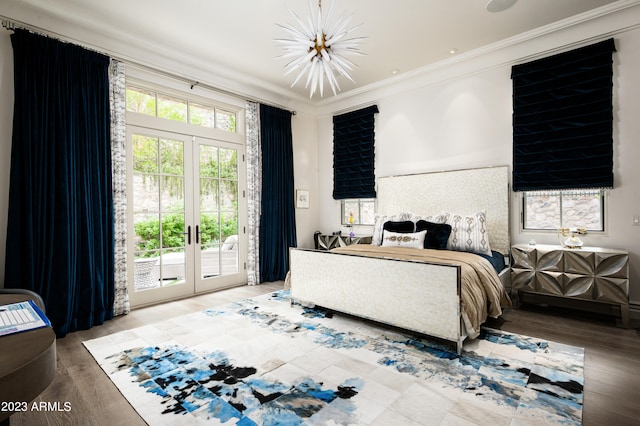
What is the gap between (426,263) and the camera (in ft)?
8.66

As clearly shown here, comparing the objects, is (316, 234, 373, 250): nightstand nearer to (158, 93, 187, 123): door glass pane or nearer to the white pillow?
the white pillow

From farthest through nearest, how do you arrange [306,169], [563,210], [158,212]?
[306,169] < [158,212] < [563,210]

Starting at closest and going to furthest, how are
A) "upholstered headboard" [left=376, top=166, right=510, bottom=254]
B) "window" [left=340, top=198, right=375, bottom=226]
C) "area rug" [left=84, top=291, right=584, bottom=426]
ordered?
"area rug" [left=84, top=291, right=584, bottom=426], "upholstered headboard" [left=376, top=166, right=510, bottom=254], "window" [left=340, top=198, right=375, bottom=226]

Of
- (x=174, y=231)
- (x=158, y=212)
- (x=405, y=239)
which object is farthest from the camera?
(x=174, y=231)

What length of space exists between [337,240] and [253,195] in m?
1.63

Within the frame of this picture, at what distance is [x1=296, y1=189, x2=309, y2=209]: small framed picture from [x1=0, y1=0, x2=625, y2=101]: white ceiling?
89.4 inches

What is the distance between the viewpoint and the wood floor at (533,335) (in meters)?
1.84

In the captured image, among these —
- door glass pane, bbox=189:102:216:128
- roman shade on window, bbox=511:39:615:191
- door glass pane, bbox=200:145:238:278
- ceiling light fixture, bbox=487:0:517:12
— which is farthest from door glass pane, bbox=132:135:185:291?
roman shade on window, bbox=511:39:615:191

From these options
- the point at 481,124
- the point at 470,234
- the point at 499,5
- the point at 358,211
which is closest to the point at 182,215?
the point at 358,211

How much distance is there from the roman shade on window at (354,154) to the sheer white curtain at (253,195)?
1500mm

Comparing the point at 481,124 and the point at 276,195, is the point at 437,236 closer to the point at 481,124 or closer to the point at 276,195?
the point at 481,124

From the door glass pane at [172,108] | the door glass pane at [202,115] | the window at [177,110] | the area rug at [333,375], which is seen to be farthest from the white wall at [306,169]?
the area rug at [333,375]

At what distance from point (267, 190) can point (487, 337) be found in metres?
3.63

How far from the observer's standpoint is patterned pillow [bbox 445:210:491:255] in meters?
3.77
